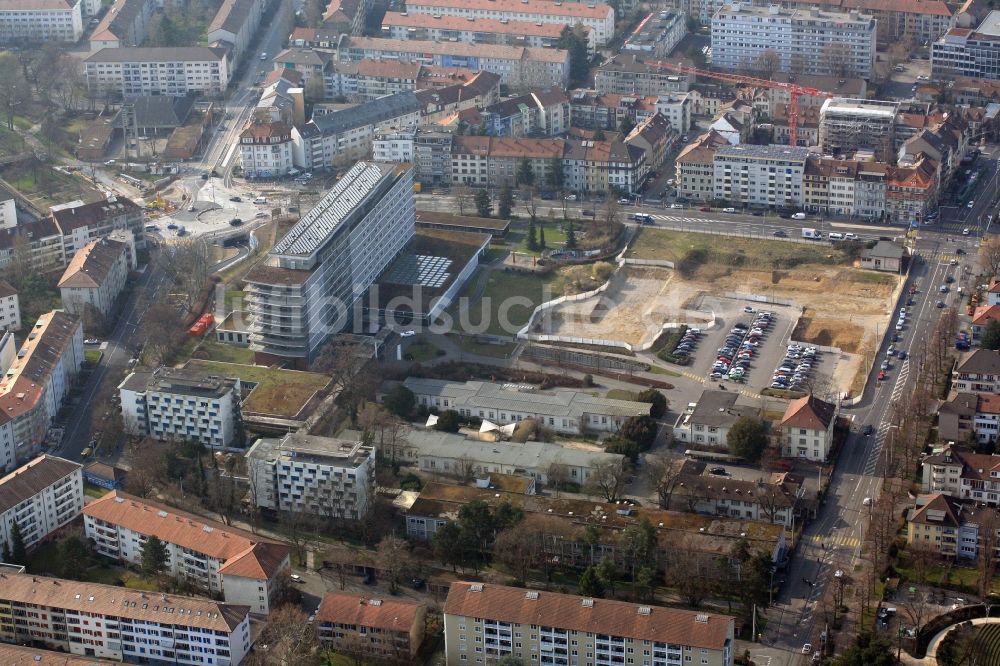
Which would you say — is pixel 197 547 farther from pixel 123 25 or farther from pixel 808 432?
pixel 123 25

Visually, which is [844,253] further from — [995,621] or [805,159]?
[995,621]

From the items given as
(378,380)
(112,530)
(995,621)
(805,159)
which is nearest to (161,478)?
(112,530)

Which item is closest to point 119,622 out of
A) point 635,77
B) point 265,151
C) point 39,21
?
point 265,151

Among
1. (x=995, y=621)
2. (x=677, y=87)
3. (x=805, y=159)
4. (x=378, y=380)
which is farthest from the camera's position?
(x=677, y=87)

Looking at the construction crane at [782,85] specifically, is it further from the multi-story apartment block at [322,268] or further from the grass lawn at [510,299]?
the multi-story apartment block at [322,268]

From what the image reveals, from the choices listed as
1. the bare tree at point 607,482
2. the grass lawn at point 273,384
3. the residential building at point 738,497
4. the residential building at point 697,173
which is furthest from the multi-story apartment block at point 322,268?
the residential building at point 738,497
